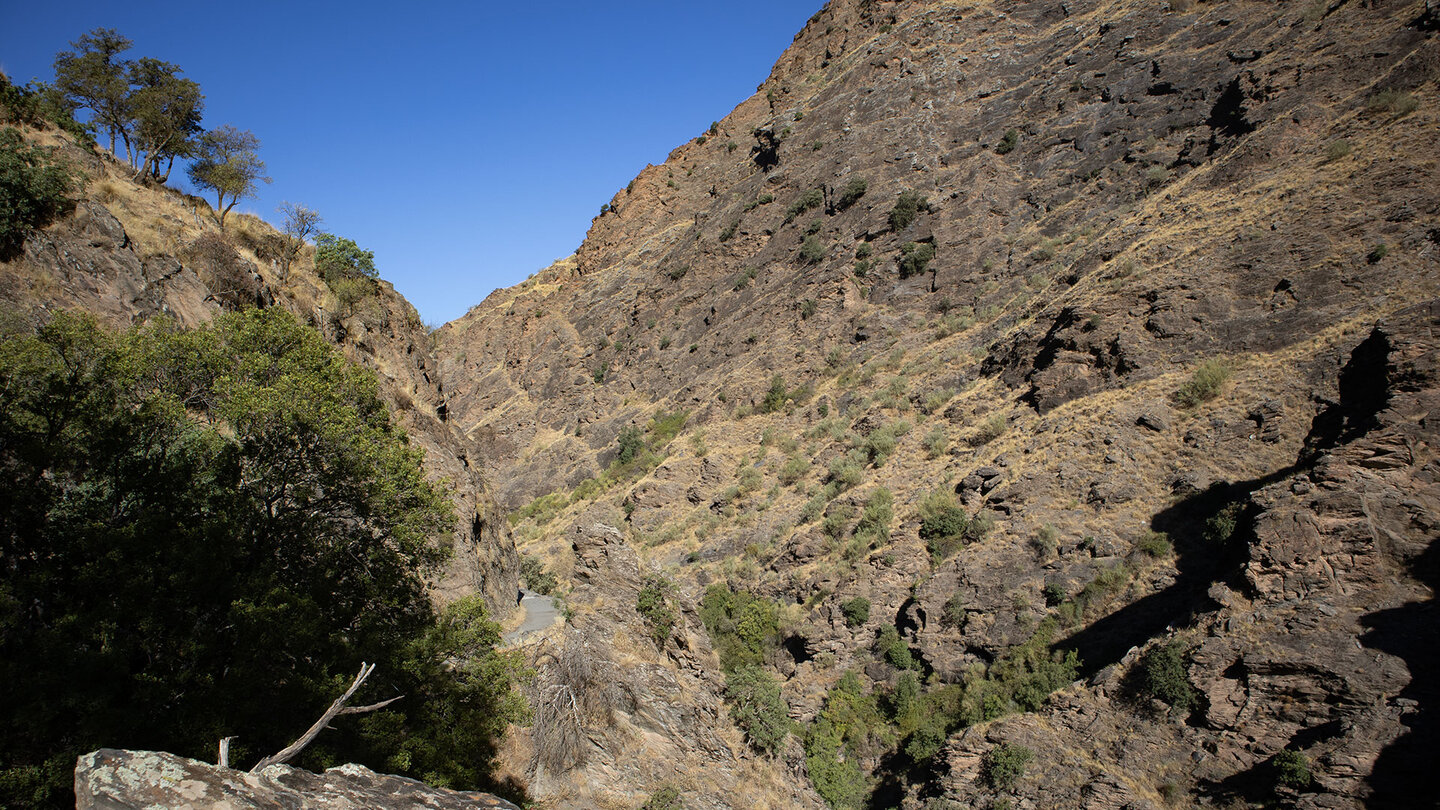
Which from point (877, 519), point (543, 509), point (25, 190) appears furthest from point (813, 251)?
point (25, 190)

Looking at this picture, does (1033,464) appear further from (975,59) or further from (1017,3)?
(1017,3)

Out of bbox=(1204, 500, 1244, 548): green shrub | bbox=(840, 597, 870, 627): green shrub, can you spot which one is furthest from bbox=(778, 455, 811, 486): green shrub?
bbox=(1204, 500, 1244, 548): green shrub

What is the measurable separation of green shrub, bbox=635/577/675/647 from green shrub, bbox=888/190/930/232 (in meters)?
27.8

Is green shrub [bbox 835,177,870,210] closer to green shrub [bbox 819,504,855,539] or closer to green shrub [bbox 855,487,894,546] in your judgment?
green shrub [bbox 855,487,894,546]

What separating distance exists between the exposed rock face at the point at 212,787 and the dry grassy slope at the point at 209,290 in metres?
5.08

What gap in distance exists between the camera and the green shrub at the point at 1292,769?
34.5ft

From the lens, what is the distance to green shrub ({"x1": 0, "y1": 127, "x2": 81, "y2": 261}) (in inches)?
432

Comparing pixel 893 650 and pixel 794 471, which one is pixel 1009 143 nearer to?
pixel 794 471

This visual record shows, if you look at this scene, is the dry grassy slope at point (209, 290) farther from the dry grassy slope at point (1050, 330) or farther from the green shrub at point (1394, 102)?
the green shrub at point (1394, 102)

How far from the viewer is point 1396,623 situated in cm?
1141

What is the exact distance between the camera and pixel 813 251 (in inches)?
1567

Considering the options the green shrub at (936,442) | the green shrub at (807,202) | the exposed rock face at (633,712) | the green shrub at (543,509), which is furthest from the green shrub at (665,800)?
the green shrub at (807,202)

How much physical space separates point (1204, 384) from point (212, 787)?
2422 centimetres

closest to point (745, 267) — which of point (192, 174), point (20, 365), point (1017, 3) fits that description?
point (1017, 3)
